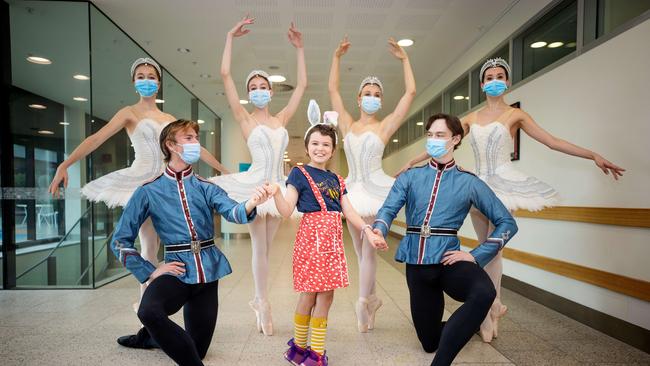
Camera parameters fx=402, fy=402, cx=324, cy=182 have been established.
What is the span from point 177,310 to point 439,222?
4.96 feet

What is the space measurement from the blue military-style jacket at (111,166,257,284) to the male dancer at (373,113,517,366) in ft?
3.04

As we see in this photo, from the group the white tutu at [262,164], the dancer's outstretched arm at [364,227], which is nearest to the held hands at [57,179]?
the white tutu at [262,164]

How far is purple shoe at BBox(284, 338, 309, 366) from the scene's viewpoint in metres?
2.40

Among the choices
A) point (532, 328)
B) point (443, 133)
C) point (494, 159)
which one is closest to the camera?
point (443, 133)

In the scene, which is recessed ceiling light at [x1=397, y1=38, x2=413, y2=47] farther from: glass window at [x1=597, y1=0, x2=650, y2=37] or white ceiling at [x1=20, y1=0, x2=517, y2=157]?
glass window at [x1=597, y1=0, x2=650, y2=37]

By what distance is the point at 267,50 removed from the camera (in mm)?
5977

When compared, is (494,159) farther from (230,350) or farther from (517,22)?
(517,22)

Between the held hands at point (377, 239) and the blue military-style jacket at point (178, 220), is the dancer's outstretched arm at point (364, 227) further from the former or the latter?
the blue military-style jacket at point (178, 220)

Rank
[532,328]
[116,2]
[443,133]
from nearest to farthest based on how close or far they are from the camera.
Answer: [443,133] → [532,328] → [116,2]

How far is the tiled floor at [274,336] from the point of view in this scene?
257 cm

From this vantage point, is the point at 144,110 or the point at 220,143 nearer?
the point at 144,110

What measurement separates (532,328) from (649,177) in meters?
1.40

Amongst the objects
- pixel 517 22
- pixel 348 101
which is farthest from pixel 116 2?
pixel 348 101

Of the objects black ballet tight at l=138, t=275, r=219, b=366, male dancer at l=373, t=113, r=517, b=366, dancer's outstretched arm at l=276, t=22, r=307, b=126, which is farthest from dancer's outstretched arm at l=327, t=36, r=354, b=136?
black ballet tight at l=138, t=275, r=219, b=366
